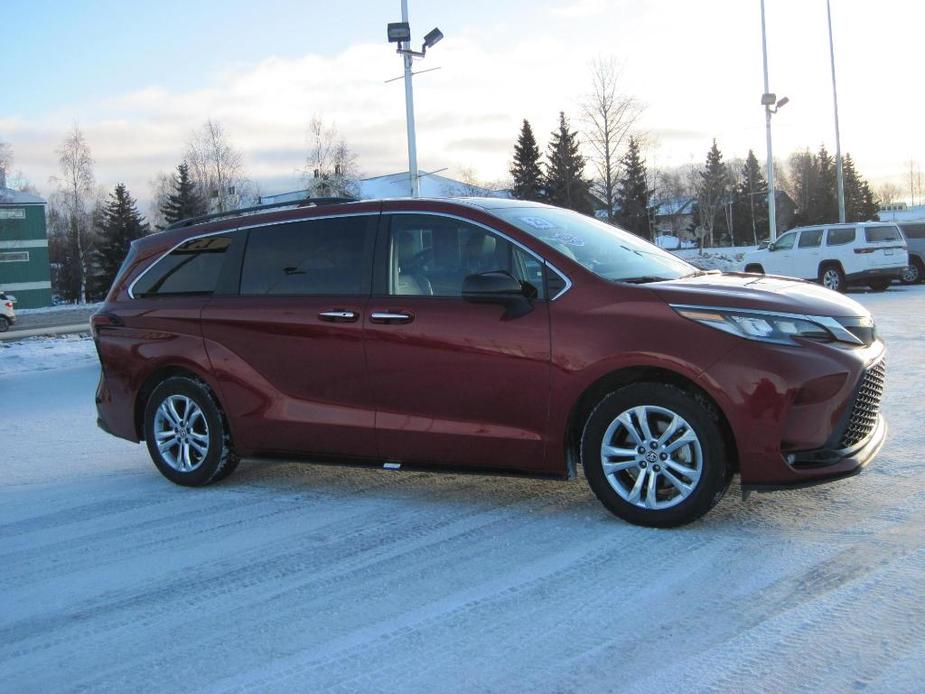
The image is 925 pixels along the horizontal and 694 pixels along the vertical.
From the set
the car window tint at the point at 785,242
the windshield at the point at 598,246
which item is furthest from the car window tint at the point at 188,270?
the car window tint at the point at 785,242

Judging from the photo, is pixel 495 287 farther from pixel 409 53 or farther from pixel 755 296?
pixel 409 53

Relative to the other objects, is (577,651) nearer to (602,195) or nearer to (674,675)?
(674,675)

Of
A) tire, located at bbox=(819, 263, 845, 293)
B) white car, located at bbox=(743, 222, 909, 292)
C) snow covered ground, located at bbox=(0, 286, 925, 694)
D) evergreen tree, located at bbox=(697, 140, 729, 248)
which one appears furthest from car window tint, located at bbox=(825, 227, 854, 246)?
evergreen tree, located at bbox=(697, 140, 729, 248)

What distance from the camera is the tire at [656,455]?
4.36 metres

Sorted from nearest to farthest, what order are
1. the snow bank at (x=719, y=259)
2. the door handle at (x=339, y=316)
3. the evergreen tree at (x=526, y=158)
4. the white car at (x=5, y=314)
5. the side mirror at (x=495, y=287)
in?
the side mirror at (x=495, y=287) < the door handle at (x=339, y=316) < the snow bank at (x=719, y=259) < the white car at (x=5, y=314) < the evergreen tree at (x=526, y=158)

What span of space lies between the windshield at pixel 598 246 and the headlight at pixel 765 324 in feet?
1.96

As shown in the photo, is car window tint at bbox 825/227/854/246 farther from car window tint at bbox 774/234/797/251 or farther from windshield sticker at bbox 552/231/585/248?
windshield sticker at bbox 552/231/585/248

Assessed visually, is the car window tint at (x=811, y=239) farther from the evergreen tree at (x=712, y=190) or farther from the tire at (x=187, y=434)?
the evergreen tree at (x=712, y=190)

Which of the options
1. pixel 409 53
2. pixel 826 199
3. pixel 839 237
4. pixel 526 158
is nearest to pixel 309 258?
pixel 409 53

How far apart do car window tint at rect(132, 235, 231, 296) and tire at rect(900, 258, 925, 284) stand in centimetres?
2258

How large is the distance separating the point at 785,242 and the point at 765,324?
20.3 meters

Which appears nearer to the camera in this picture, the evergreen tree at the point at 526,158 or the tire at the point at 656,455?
the tire at the point at 656,455

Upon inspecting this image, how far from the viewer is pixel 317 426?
17.8 ft

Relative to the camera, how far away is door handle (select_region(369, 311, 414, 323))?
506 centimetres
